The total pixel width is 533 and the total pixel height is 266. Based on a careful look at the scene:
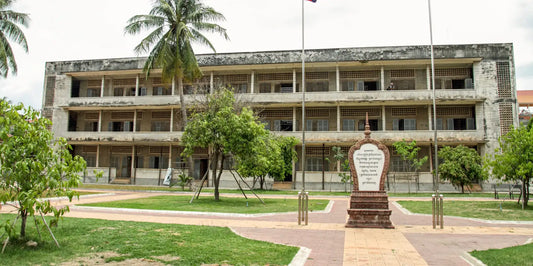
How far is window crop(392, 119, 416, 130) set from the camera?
2986cm

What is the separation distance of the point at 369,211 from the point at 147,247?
6000 mm

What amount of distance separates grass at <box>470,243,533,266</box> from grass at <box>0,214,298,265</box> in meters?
3.27

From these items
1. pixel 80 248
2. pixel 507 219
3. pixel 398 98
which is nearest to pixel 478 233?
pixel 507 219

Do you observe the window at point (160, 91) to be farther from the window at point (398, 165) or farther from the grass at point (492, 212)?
the grass at point (492, 212)

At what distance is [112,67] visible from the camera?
33375mm

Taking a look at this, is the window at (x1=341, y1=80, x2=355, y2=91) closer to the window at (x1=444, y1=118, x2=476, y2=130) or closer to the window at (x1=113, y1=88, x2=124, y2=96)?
the window at (x1=444, y1=118, x2=476, y2=130)

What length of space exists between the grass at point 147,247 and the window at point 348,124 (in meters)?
23.2

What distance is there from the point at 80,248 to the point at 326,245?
187 inches

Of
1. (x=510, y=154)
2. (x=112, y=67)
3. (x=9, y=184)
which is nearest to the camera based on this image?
(x=9, y=184)

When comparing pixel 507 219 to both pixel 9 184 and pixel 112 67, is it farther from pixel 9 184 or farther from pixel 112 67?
pixel 112 67

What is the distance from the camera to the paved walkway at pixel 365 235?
22.4ft

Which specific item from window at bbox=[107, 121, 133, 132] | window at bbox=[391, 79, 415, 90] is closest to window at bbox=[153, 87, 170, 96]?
window at bbox=[107, 121, 133, 132]

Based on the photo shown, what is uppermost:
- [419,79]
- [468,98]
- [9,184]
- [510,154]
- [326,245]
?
[419,79]

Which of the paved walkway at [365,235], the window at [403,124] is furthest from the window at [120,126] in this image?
the window at [403,124]
